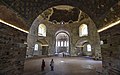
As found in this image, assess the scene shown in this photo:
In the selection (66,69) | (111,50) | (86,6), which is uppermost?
(86,6)

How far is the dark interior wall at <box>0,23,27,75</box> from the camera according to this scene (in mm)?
4277

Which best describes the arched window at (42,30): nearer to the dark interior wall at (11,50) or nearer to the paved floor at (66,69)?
the paved floor at (66,69)

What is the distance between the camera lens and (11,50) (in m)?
4.93

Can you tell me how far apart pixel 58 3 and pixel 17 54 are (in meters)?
4.24

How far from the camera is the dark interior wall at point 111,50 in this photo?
4.35 meters

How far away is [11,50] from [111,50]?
5410 millimetres

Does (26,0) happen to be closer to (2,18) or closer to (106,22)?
(2,18)

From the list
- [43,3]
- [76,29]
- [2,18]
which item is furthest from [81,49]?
[2,18]

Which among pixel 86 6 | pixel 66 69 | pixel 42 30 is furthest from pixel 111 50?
pixel 42 30

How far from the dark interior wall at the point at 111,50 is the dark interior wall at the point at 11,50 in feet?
17.1

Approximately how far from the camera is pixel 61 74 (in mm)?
6539

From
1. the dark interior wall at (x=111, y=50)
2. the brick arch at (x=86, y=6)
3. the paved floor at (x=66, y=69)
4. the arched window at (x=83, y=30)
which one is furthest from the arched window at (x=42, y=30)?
the dark interior wall at (x=111, y=50)

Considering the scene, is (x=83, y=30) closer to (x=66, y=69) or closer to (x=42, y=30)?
(x=42, y=30)

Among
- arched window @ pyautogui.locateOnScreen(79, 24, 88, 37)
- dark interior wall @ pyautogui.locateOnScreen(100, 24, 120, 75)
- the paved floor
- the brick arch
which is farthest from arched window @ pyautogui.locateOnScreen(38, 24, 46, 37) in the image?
dark interior wall @ pyautogui.locateOnScreen(100, 24, 120, 75)
